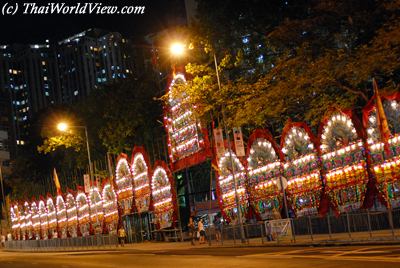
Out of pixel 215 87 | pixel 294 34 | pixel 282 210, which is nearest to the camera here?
pixel 294 34

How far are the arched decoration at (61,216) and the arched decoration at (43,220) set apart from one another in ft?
15.1

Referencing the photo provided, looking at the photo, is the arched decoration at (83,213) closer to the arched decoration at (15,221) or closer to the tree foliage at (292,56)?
the tree foliage at (292,56)

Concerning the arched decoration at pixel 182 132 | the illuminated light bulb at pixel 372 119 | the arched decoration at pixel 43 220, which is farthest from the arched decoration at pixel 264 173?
the arched decoration at pixel 43 220

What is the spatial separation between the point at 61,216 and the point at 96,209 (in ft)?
36.0

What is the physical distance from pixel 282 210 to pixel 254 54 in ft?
31.9

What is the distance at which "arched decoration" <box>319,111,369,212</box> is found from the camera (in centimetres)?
2708

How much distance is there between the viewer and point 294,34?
29.7 metres

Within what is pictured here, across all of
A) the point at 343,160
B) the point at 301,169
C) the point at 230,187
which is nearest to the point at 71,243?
the point at 230,187

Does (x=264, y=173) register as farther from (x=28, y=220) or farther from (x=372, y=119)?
(x=28, y=220)

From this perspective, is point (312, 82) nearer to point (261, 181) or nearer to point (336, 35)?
point (336, 35)

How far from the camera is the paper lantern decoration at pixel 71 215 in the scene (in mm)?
59472

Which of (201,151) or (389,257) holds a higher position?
(201,151)

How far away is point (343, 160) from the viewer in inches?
1103

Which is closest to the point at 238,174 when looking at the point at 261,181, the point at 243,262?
the point at 261,181
